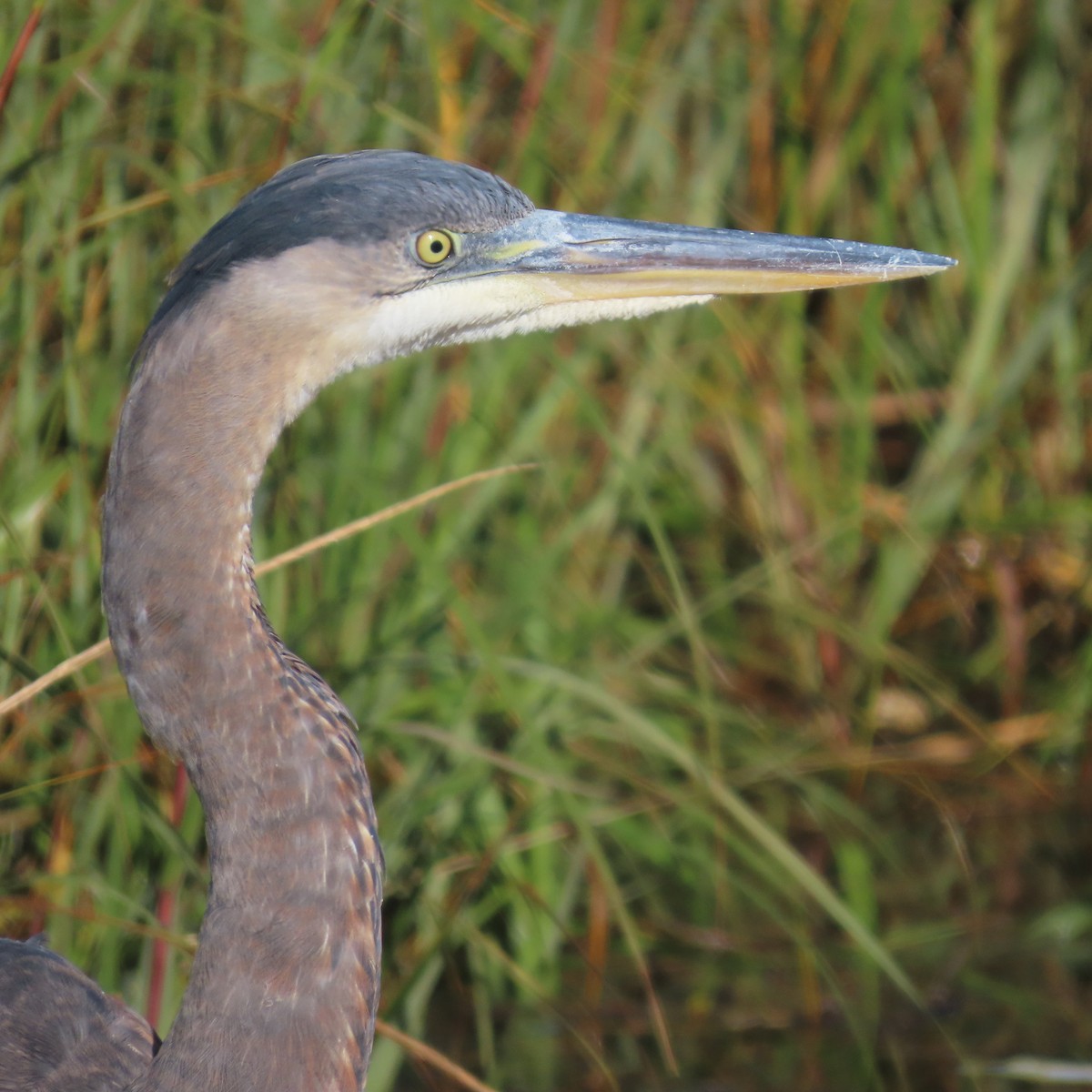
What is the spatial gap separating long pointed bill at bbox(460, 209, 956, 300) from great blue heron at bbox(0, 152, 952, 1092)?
0.23 metres

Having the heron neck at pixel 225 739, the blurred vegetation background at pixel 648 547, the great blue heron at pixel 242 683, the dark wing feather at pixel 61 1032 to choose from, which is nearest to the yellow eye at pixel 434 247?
the great blue heron at pixel 242 683

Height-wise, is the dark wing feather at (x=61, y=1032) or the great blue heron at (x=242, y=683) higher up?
the great blue heron at (x=242, y=683)

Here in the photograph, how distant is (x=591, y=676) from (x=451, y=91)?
0.99 m

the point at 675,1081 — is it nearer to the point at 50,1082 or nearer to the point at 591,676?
the point at 591,676

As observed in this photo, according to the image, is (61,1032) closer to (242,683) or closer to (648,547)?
(242,683)

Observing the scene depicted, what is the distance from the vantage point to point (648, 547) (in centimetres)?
373

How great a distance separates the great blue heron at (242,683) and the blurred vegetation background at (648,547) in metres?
0.38

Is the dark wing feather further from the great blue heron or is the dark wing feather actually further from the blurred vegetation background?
the blurred vegetation background

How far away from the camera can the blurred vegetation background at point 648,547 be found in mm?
2467

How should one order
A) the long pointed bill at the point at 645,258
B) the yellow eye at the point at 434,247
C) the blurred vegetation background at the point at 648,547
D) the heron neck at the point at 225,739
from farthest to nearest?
the blurred vegetation background at the point at 648,547 → the long pointed bill at the point at 645,258 → the yellow eye at the point at 434,247 → the heron neck at the point at 225,739

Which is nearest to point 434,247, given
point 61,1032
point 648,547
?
point 61,1032

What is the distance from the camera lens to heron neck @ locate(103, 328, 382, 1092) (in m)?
1.67

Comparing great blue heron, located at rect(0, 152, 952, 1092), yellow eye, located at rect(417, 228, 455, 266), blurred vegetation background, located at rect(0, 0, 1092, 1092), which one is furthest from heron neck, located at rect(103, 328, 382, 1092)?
blurred vegetation background, located at rect(0, 0, 1092, 1092)

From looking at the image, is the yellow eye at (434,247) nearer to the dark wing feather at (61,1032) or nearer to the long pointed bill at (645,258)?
the long pointed bill at (645,258)
